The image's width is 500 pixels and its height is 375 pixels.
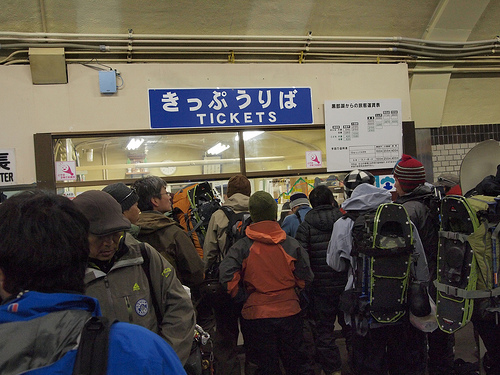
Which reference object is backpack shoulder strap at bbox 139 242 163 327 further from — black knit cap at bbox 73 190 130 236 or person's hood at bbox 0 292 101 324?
person's hood at bbox 0 292 101 324

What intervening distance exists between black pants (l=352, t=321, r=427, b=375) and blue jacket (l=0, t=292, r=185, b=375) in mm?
2689

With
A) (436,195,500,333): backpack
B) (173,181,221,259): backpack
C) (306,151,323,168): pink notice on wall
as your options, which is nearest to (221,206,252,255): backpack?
(173,181,221,259): backpack

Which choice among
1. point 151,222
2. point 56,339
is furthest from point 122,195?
point 56,339

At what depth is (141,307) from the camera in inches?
82.6

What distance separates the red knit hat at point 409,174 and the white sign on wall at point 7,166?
14.1 ft

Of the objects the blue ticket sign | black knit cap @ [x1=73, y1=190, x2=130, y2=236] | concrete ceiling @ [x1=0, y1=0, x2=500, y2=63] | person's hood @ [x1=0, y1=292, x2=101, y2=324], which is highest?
concrete ceiling @ [x1=0, y1=0, x2=500, y2=63]

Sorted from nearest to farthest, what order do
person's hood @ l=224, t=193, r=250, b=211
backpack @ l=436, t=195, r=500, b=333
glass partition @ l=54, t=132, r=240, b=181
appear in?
backpack @ l=436, t=195, r=500, b=333
person's hood @ l=224, t=193, r=250, b=211
glass partition @ l=54, t=132, r=240, b=181

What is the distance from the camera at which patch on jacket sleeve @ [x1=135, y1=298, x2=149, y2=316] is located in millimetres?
2086

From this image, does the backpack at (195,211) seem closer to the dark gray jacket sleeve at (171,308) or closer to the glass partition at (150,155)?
the glass partition at (150,155)

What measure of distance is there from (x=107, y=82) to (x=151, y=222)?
10.6 feet

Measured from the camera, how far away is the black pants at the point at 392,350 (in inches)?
137

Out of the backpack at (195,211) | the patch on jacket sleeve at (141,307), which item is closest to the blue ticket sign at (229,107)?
the backpack at (195,211)

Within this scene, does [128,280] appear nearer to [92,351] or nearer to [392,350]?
[92,351]

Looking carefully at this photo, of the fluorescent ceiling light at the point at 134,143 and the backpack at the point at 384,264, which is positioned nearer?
the backpack at the point at 384,264
